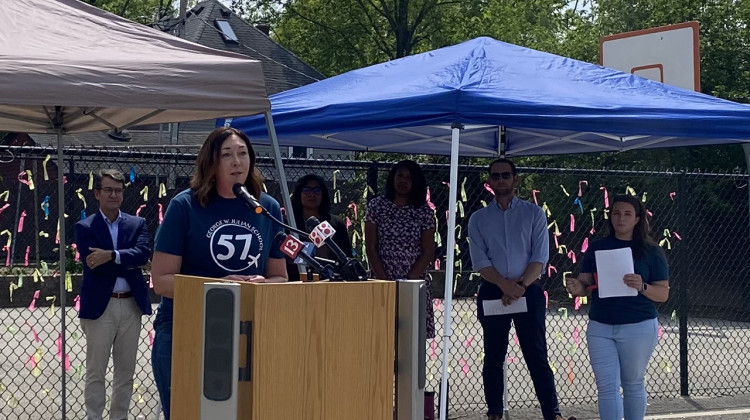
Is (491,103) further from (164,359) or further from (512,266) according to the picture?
(164,359)

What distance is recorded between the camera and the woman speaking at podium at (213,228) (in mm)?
4148

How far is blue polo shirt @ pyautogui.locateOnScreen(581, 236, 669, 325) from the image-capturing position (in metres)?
6.20

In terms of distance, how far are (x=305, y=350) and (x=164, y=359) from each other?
1.23 metres

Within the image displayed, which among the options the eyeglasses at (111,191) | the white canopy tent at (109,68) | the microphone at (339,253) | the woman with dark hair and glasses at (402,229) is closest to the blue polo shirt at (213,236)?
the white canopy tent at (109,68)

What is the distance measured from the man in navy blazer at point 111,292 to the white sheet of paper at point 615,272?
9.59 ft

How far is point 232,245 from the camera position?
4156 mm

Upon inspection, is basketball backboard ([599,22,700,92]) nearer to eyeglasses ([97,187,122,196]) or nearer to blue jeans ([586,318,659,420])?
blue jeans ([586,318,659,420])

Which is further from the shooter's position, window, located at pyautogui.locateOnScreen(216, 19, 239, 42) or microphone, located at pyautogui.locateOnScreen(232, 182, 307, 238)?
window, located at pyautogui.locateOnScreen(216, 19, 239, 42)

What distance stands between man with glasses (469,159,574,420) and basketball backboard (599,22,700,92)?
15.4ft

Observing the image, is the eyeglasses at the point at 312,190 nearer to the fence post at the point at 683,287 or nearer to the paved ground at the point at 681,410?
the paved ground at the point at 681,410

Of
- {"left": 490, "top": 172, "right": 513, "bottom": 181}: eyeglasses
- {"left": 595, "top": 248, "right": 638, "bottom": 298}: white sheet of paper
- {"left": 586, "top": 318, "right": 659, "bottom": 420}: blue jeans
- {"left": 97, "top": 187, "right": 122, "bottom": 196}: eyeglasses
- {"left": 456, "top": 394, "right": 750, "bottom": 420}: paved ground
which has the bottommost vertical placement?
{"left": 456, "top": 394, "right": 750, "bottom": 420}: paved ground

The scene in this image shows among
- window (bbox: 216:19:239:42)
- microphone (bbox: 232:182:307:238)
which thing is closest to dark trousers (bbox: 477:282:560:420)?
microphone (bbox: 232:182:307:238)

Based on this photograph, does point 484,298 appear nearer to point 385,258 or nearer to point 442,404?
point 385,258

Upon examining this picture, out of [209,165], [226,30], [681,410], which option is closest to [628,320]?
[681,410]
